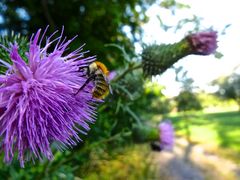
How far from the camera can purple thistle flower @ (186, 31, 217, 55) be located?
290 centimetres

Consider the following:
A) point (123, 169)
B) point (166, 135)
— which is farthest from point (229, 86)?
point (166, 135)

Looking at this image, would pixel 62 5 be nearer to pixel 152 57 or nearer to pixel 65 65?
pixel 152 57

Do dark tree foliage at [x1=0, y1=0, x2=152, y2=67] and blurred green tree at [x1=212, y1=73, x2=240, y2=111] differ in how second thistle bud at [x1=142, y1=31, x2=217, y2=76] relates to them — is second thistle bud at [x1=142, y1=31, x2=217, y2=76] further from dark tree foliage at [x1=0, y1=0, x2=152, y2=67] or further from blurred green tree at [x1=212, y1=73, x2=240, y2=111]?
blurred green tree at [x1=212, y1=73, x2=240, y2=111]

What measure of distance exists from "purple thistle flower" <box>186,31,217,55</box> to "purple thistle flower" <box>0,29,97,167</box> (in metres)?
1.30

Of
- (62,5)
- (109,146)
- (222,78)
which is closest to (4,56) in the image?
(109,146)

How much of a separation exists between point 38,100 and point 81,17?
18.2 feet

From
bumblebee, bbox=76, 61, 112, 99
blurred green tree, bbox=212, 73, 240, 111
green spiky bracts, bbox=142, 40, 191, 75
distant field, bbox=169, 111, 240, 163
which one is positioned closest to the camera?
bumblebee, bbox=76, 61, 112, 99

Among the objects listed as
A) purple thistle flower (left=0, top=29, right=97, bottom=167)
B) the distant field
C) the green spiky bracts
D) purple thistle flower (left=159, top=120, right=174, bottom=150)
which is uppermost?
the green spiky bracts

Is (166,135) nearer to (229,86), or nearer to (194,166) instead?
(194,166)

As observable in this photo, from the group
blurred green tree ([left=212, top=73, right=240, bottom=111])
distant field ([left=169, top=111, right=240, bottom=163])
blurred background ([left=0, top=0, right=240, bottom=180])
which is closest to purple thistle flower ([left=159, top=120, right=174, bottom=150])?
blurred background ([left=0, top=0, right=240, bottom=180])

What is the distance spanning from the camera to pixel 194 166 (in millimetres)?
10742

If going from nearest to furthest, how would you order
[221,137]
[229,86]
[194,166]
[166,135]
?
[166,135] → [194,166] → [221,137] → [229,86]

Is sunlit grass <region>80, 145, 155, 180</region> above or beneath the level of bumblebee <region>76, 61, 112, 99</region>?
beneath

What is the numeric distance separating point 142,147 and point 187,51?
7699 mm
